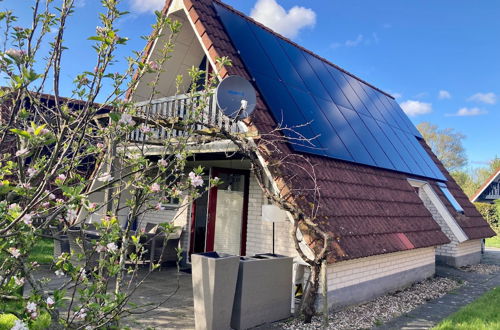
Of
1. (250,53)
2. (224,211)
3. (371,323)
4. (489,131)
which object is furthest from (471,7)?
(489,131)

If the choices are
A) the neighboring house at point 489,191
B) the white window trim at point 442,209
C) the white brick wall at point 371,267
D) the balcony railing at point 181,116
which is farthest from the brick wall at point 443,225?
the neighboring house at point 489,191

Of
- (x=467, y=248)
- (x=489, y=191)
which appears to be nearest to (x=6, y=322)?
(x=467, y=248)

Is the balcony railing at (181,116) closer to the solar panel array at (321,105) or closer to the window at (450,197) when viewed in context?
the solar panel array at (321,105)

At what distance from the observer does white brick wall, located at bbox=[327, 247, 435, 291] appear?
6.52m

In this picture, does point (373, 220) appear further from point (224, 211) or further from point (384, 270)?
point (224, 211)

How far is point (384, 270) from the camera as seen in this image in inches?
311

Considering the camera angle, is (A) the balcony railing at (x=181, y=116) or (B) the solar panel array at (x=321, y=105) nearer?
(A) the balcony railing at (x=181, y=116)

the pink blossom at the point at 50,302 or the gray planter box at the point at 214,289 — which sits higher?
the pink blossom at the point at 50,302

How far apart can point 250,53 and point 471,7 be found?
16189 millimetres

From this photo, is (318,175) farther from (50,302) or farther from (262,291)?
(50,302)

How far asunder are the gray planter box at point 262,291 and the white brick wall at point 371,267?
0.88 m

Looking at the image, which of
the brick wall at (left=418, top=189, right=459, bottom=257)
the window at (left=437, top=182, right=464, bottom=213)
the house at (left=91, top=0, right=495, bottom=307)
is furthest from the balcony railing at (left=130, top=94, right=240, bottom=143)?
the window at (left=437, top=182, right=464, bottom=213)

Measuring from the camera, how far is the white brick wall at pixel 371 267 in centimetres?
652

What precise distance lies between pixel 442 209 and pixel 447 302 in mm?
4303
